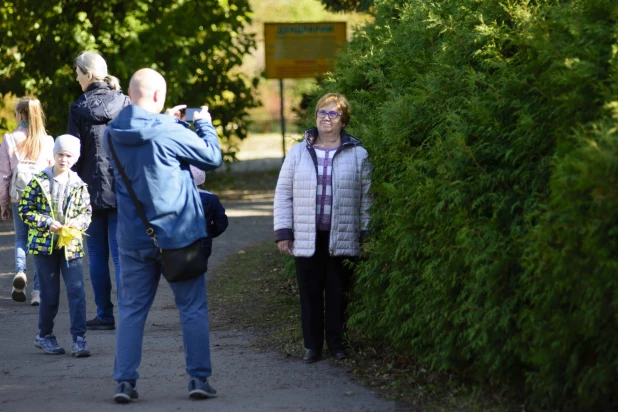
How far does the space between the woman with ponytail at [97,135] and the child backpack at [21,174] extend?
3.37ft

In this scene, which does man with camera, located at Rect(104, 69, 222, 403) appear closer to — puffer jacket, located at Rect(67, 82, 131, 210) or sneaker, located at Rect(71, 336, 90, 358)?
sneaker, located at Rect(71, 336, 90, 358)

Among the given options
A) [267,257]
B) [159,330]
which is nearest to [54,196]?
[159,330]

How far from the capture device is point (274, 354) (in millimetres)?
7109

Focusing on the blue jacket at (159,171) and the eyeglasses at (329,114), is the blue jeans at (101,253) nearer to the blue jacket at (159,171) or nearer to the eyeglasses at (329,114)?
the eyeglasses at (329,114)

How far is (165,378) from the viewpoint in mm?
6512

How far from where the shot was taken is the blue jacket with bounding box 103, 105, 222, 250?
5707mm

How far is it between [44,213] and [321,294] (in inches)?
81.1

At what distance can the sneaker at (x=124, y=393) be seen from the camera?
582cm

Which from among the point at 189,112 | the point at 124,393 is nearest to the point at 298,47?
the point at 189,112

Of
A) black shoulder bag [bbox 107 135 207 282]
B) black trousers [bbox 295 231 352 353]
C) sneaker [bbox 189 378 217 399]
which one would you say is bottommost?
sneaker [bbox 189 378 217 399]

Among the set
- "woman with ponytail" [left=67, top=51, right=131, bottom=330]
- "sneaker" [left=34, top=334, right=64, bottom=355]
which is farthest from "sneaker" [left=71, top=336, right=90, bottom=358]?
"woman with ponytail" [left=67, top=51, right=131, bottom=330]

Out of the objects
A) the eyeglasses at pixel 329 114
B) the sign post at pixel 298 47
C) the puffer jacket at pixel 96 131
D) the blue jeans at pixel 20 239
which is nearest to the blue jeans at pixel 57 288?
the puffer jacket at pixel 96 131

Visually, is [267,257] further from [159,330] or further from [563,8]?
[563,8]

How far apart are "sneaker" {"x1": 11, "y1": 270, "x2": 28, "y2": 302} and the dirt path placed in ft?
1.63
